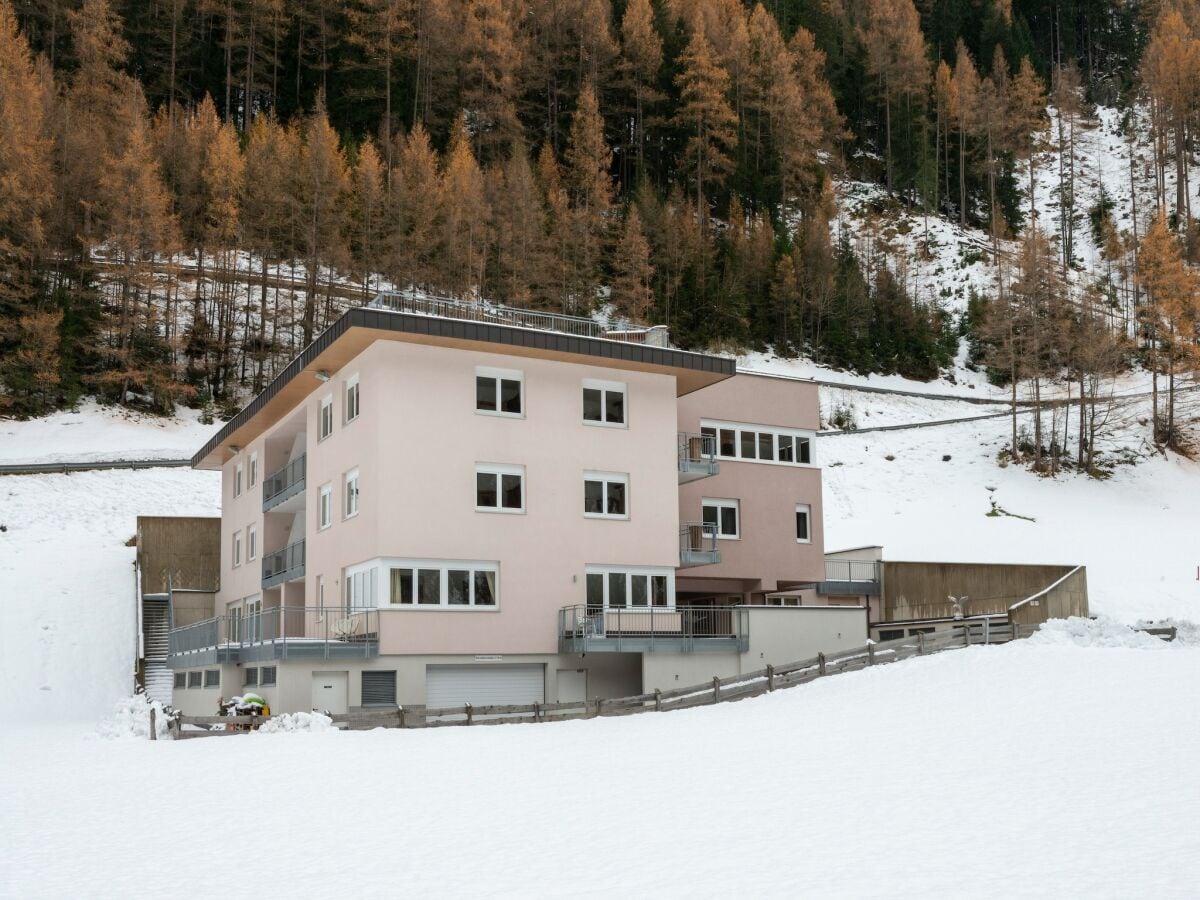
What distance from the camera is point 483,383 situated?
28.7 metres

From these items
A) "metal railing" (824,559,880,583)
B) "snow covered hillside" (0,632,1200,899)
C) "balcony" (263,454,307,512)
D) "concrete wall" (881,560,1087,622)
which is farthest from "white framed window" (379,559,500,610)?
"concrete wall" (881,560,1087,622)

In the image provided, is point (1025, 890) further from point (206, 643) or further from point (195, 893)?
point (206, 643)

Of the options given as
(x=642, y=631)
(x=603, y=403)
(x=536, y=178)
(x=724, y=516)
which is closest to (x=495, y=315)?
(x=603, y=403)

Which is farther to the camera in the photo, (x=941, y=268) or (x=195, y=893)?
(x=941, y=268)

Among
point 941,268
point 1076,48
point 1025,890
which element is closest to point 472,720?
point 1025,890

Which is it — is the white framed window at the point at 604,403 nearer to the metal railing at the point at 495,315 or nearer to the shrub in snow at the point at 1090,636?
the metal railing at the point at 495,315

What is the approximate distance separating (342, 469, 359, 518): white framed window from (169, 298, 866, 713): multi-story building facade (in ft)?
0.21

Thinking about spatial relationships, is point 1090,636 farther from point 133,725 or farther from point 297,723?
point 133,725

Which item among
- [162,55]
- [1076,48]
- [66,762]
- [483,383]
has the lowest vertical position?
[66,762]

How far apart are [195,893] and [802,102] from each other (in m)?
92.9

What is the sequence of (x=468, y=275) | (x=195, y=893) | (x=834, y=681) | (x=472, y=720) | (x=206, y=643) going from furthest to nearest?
(x=468, y=275) → (x=206, y=643) → (x=834, y=681) → (x=472, y=720) → (x=195, y=893)

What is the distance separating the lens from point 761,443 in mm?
36594

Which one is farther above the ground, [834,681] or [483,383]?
[483,383]

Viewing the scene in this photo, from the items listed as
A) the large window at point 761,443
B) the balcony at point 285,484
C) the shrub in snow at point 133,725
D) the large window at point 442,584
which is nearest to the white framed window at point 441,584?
the large window at point 442,584
